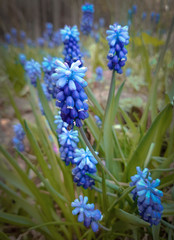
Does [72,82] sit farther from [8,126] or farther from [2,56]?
[2,56]

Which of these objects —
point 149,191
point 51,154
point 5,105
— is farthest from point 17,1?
point 149,191

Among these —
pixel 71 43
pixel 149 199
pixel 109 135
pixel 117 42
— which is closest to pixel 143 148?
pixel 109 135

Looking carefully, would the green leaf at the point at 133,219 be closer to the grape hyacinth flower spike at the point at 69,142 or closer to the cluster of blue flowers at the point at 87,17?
the grape hyacinth flower spike at the point at 69,142

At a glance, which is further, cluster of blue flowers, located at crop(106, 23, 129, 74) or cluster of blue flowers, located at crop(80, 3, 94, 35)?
cluster of blue flowers, located at crop(80, 3, 94, 35)

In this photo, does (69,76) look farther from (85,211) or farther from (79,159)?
(85,211)

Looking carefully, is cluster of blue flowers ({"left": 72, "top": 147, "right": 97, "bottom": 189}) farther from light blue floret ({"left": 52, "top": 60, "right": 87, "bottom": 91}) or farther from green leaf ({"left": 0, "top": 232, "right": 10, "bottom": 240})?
green leaf ({"left": 0, "top": 232, "right": 10, "bottom": 240})

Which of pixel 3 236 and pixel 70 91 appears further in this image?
pixel 3 236

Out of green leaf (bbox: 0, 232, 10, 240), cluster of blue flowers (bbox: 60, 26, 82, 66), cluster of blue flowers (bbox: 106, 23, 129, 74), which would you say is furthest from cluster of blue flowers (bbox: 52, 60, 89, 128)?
green leaf (bbox: 0, 232, 10, 240)
